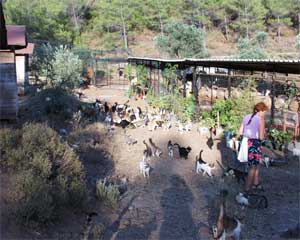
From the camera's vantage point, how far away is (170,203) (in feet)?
22.7

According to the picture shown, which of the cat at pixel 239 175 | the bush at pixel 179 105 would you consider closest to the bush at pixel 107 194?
the cat at pixel 239 175

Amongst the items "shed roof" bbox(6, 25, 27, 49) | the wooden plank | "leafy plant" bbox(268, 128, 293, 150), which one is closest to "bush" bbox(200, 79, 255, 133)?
"leafy plant" bbox(268, 128, 293, 150)

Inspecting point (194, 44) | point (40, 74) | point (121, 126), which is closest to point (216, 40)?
point (194, 44)

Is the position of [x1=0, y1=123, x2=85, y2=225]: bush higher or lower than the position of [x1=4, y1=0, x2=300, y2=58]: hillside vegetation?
lower

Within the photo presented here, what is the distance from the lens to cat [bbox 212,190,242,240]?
5.36m

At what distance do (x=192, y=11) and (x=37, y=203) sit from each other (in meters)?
50.1

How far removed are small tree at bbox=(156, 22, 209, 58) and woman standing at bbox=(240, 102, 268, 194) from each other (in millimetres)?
28431

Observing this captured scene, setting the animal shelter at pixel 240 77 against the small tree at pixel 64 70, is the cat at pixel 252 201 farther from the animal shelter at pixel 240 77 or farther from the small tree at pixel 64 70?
the small tree at pixel 64 70

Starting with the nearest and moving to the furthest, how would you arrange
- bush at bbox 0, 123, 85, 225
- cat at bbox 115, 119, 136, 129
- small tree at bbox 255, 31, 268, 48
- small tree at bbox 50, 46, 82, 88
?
bush at bbox 0, 123, 85, 225, cat at bbox 115, 119, 136, 129, small tree at bbox 50, 46, 82, 88, small tree at bbox 255, 31, 268, 48

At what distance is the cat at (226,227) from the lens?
536 centimetres

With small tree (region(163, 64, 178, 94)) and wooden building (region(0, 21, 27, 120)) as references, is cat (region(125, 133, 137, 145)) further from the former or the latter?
small tree (region(163, 64, 178, 94))

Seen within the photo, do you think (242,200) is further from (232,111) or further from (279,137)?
(232,111)

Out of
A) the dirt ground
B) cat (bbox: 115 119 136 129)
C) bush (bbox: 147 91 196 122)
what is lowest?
the dirt ground

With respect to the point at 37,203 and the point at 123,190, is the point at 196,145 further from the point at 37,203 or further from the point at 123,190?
the point at 37,203
